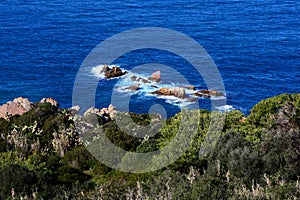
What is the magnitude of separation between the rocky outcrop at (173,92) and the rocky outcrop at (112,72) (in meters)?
13.2

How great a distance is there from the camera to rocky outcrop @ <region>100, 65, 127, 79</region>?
398ft

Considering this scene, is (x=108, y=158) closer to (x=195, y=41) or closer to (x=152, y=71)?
(x=152, y=71)

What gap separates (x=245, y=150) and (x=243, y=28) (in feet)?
389

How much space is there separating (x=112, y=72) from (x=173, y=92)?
17105 millimetres

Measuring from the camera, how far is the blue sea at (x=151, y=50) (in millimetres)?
114688

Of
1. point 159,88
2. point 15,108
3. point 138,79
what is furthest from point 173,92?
point 15,108

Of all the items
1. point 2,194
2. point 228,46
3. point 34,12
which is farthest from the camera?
point 34,12

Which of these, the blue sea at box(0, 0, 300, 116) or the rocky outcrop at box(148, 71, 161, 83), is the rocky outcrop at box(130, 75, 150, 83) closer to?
the rocky outcrop at box(148, 71, 161, 83)

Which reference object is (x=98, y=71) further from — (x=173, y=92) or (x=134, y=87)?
(x=173, y=92)

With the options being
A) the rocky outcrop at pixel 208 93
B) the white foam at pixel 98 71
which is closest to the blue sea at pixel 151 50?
the rocky outcrop at pixel 208 93

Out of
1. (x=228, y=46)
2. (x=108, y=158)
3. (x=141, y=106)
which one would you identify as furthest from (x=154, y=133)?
(x=228, y=46)

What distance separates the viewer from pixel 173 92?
363 feet

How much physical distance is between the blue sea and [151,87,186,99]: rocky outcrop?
2290mm

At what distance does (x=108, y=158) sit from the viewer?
4925cm
